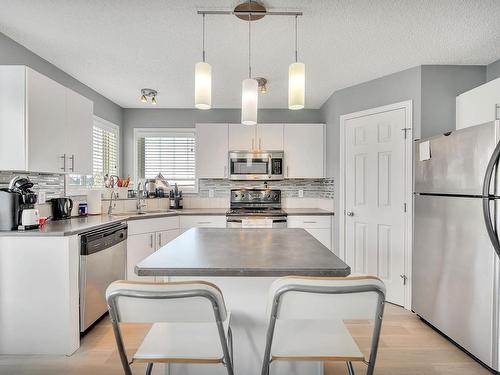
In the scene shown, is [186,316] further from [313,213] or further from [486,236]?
[313,213]

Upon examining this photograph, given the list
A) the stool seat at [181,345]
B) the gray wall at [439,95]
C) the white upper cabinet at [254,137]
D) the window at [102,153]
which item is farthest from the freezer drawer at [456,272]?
the window at [102,153]

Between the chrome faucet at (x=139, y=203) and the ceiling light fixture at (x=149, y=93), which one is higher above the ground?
the ceiling light fixture at (x=149, y=93)

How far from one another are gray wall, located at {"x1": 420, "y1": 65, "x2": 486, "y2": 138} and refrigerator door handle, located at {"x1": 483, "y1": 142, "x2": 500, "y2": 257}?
1071mm

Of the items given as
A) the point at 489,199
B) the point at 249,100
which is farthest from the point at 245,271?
the point at 489,199

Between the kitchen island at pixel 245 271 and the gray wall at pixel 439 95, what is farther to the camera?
the gray wall at pixel 439 95

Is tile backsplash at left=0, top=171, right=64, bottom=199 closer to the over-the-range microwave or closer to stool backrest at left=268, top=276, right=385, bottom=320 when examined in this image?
the over-the-range microwave

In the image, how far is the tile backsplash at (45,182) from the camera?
7.44ft

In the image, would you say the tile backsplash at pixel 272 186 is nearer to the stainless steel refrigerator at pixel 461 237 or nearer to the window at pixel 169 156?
the window at pixel 169 156

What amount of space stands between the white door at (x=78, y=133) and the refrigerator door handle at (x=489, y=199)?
123 inches

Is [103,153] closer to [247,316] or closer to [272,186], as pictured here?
[272,186]

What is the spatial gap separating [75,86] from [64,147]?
109 cm

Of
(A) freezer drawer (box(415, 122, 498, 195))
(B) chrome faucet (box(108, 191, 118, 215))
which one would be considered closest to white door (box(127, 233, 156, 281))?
(B) chrome faucet (box(108, 191, 118, 215))

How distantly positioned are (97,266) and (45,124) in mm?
1185

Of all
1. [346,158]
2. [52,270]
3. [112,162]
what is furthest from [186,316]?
[112,162]
